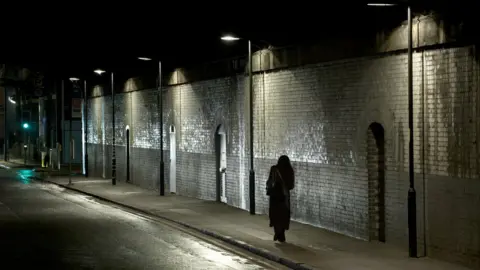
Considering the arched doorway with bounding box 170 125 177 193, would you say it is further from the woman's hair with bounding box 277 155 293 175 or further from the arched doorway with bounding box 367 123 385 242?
the arched doorway with bounding box 367 123 385 242

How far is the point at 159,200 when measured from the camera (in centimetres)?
2758

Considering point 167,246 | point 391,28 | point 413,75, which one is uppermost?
point 391,28

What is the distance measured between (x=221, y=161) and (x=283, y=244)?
412 inches

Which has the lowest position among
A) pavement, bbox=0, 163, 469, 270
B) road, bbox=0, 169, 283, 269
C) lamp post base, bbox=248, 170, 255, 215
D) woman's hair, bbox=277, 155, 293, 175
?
road, bbox=0, 169, 283, 269

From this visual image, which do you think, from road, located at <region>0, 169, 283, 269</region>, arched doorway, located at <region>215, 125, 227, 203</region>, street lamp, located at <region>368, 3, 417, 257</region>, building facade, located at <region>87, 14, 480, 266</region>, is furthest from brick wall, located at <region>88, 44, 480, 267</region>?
road, located at <region>0, 169, 283, 269</region>

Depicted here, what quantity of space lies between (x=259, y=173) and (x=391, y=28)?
7968 millimetres

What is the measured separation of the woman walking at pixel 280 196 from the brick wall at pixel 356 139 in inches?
65.0

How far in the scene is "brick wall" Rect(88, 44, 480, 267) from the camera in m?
13.7

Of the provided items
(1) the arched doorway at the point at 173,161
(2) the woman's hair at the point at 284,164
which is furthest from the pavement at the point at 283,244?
(1) the arched doorway at the point at 173,161

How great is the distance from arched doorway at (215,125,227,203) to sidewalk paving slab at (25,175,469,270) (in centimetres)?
54

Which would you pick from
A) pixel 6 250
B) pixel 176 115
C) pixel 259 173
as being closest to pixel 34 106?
pixel 176 115

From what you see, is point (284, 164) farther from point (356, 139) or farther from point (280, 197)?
point (356, 139)

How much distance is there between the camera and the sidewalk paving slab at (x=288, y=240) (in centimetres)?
1376

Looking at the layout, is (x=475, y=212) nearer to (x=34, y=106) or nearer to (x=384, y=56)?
(x=384, y=56)
